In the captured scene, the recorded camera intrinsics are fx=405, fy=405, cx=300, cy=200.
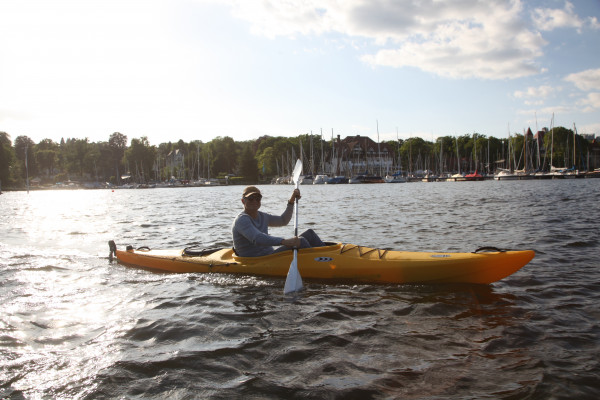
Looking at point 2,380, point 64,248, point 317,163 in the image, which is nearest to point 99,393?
point 2,380

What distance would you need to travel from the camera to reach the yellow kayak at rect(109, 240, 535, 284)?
5.54 meters

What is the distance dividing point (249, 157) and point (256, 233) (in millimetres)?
81760

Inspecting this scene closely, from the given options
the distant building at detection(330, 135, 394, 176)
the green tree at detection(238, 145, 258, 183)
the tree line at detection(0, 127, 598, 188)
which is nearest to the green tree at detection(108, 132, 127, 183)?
the tree line at detection(0, 127, 598, 188)

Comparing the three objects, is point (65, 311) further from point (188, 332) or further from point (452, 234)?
point (452, 234)

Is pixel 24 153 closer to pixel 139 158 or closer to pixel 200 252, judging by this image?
pixel 139 158

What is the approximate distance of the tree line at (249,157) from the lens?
73.7 metres

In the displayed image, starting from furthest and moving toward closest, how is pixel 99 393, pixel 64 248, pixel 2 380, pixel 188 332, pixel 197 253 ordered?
1. pixel 64 248
2. pixel 197 253
3. pixel 188 332
4. pixel 2 380
5. pixel 99 393

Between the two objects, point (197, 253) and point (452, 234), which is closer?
point (197, 253)

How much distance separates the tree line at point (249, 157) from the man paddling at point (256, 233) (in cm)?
6275

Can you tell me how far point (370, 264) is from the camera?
19.8ft

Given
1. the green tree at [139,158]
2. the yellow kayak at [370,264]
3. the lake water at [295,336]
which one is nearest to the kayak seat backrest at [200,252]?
the yellow kayak at [370,264]

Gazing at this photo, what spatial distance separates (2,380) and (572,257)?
884 centimetres

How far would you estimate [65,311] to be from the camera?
538 cm

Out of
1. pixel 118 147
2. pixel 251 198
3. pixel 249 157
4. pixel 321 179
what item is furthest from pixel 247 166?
pixel 251 198
